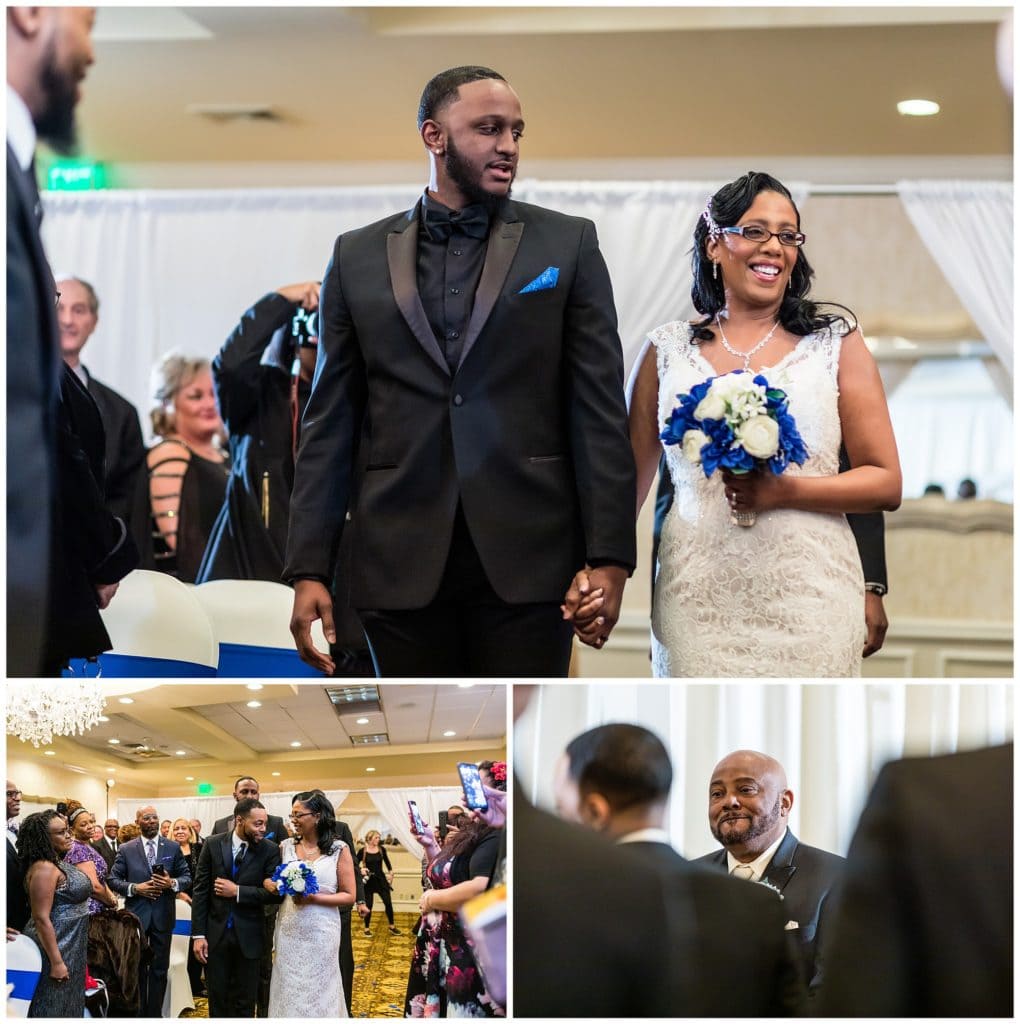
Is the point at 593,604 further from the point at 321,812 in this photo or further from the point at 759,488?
the point at 321,812

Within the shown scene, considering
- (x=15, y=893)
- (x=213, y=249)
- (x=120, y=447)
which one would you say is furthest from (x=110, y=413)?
(x=15, y=893)

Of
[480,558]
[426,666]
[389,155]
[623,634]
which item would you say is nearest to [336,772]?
[426,666]

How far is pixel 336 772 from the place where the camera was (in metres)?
2.46

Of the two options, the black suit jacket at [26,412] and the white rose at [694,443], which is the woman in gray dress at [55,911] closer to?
the black suit jacket at [26,412]

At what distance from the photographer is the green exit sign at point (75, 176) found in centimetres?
539

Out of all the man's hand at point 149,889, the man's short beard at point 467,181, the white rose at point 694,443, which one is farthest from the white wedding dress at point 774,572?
the man's hand at point 149,889

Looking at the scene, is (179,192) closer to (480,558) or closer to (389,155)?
(389,155)

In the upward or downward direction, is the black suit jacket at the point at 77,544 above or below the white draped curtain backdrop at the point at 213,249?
below

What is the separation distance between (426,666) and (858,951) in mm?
860

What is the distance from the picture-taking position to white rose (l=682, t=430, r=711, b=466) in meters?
2.44

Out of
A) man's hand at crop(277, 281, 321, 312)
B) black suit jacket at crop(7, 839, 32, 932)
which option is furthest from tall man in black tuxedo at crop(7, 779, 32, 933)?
man's hand at crop(277, 281, 321, 312)

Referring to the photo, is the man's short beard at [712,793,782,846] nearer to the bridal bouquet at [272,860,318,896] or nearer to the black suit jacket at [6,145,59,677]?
the bridal bouquet at [272,860,318,896]

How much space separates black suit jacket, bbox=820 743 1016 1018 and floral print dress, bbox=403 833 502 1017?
0.57 m

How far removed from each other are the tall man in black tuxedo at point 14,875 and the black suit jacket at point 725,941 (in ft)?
3.37
